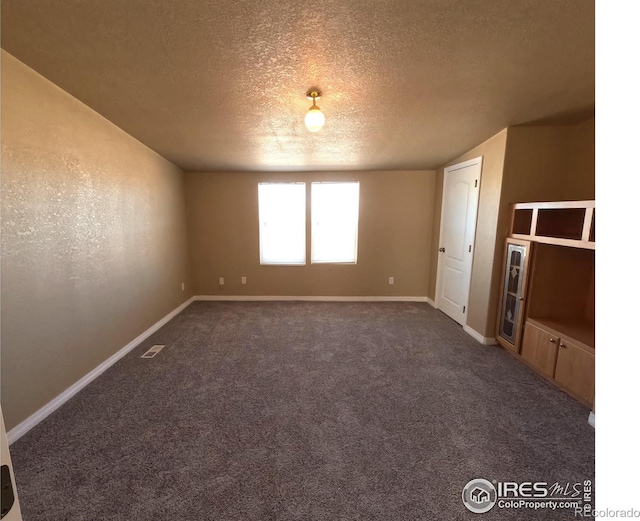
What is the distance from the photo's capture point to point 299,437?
1.71m

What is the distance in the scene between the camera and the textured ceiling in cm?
135

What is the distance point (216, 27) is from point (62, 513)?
2.65 metres

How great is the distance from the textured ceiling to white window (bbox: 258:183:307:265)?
1.68m

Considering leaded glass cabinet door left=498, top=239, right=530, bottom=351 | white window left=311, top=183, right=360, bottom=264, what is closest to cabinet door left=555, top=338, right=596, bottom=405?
leaded glass cabinet door left=498, top=239, right=530, bottom=351

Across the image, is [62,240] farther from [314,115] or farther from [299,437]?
[299,437]

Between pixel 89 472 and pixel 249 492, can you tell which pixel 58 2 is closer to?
→ pixel 89 472

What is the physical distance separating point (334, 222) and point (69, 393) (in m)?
3.76

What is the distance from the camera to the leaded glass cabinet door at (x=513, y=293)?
257cm

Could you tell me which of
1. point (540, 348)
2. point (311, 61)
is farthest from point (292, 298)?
point (311, 61)

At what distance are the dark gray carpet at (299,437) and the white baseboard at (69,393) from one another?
0.20ft

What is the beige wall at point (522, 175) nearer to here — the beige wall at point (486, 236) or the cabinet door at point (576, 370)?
the beige wall at point (486, 236)

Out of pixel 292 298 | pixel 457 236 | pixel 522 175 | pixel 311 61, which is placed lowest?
pixel 292 298

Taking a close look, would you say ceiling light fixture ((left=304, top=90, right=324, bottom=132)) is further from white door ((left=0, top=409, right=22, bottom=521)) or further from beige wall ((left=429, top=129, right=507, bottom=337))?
white door ((left=0, top=409, right=22, bottom=521))

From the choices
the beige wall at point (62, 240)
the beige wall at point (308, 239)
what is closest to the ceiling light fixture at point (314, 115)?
the beige wall at point (62, 240)
